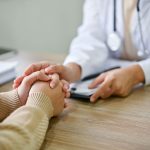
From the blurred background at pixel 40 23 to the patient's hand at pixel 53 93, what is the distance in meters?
1.54

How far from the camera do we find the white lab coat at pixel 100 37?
1.14 m

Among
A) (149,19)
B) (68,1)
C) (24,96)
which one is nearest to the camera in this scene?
(24,96)

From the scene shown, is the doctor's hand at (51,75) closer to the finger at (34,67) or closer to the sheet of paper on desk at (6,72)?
the finger at (34,67)

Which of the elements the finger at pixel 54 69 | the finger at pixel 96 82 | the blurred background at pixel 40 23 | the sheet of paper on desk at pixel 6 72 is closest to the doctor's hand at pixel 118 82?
the finger at pixel 96 82

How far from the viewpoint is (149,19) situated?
1.16 m

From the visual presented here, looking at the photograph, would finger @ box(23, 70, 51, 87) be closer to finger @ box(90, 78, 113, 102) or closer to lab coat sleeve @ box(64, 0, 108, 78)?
finger @ box(90, 78, 113, 102)

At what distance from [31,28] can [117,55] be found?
4.58 feet

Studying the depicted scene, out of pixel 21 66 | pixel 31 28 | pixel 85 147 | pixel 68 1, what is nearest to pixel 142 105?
pixel 85 147

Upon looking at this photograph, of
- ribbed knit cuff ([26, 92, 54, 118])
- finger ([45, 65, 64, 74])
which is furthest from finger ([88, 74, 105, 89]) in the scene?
ribbed knit cuff ([26, 92, 54, 118])

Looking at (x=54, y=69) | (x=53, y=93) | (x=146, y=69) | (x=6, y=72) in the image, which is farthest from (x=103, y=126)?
(x=6, y=72)

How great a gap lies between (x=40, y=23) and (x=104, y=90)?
1.70 meters

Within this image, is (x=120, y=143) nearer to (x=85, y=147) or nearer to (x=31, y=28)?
(x=85, y=147)

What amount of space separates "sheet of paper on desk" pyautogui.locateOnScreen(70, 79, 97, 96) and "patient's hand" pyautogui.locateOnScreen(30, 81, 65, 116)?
11 cm

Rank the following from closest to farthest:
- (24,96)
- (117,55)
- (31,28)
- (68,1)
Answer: (24,96) < (117,55) < (68,1) < (31,28)
